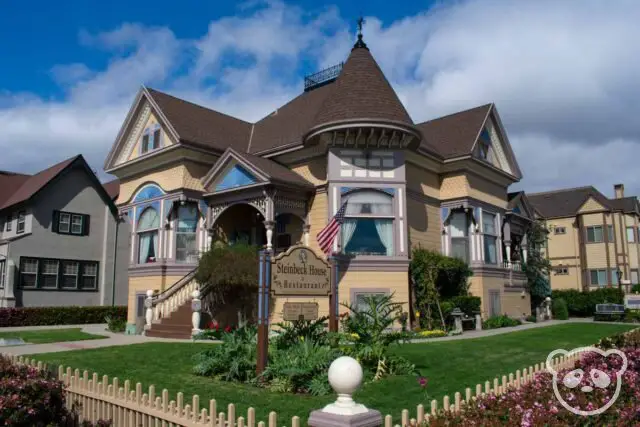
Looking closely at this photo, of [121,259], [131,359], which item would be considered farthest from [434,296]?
[121,259]

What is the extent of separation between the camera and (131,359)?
514 inches

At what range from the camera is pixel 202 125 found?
25625 millimetres

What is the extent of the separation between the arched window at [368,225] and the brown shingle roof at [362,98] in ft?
9.38

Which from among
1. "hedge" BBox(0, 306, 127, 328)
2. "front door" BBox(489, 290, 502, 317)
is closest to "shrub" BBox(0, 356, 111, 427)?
"front door" BBox(489, 290, 502, 317)

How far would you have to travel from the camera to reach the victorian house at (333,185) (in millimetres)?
20578

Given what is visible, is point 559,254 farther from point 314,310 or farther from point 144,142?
point 314,310

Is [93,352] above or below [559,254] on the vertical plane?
below

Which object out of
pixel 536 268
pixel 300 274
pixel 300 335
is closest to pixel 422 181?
pixel 536 268

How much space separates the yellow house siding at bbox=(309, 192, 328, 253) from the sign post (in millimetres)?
9591

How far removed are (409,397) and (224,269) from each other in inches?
426

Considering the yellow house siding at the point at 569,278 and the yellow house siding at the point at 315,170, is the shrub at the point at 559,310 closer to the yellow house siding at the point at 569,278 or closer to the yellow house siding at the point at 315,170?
the yellow house siding at the point at 315,170

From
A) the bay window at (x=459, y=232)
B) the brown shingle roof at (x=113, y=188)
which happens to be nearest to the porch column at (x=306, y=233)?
the bay window at (x=459, y=232)

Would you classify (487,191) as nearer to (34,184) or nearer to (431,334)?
(431,334)

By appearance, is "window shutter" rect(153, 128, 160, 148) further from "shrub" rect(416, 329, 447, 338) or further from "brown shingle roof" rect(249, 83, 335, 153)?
"shrub" rect(416, 329, 447, 338)
